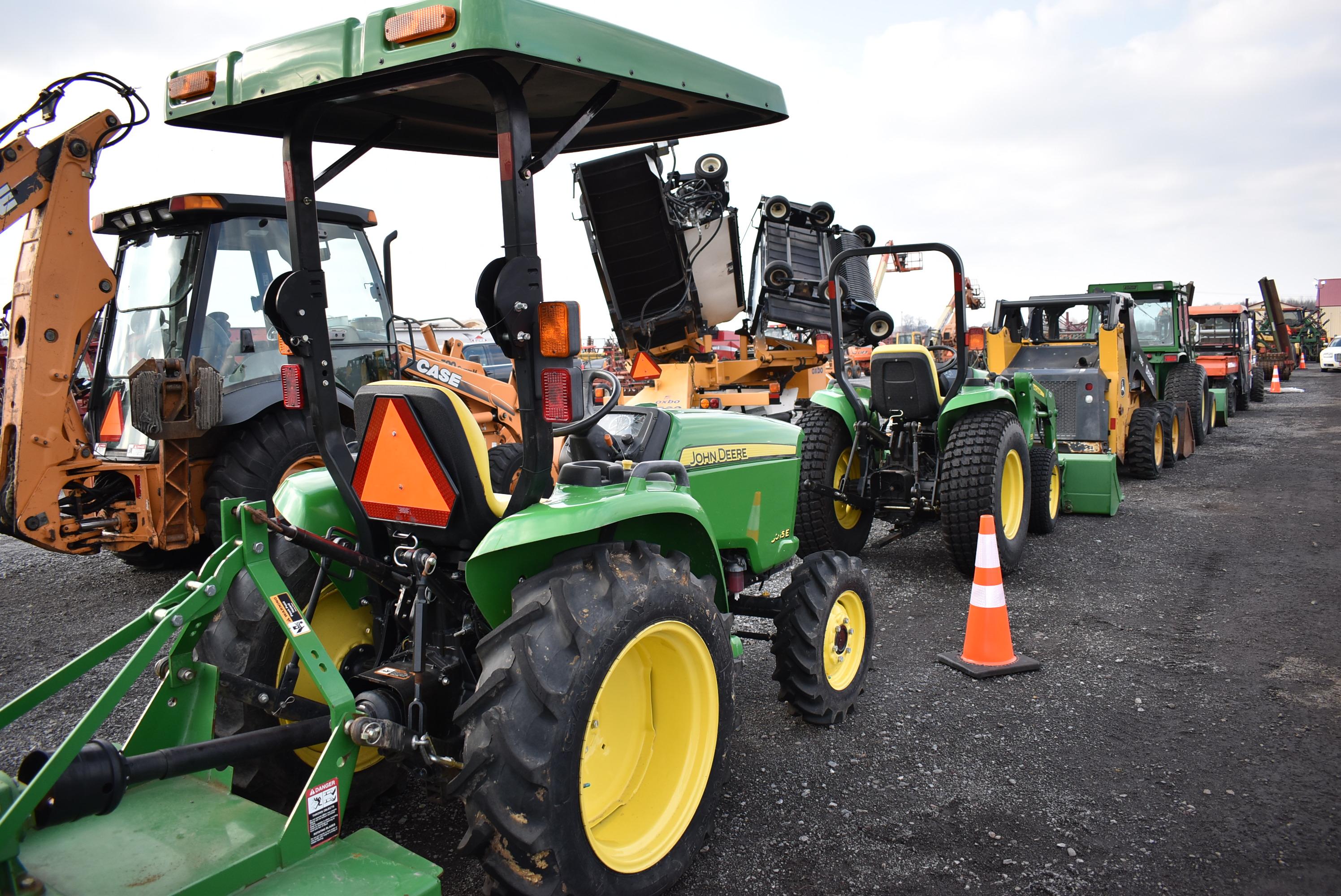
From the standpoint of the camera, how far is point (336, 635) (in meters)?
2.87

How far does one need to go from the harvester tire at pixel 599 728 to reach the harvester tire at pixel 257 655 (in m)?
0.64

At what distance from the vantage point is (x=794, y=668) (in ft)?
11.4

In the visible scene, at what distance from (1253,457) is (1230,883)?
10.4 m

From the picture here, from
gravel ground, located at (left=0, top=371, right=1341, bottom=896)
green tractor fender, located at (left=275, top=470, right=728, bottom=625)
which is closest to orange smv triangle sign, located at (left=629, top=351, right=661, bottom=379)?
gravel ground, located at (left=0, top=371, right=1341, bottom=896)

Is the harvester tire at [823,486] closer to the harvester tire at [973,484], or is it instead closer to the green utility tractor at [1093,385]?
the harvester tire at [973,484]

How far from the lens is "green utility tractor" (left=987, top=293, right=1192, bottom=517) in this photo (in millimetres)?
7727

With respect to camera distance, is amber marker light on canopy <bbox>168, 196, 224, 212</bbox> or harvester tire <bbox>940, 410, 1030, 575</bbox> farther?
amber marker light on canopy <bbox>168, 196, 224, 212</bbox>

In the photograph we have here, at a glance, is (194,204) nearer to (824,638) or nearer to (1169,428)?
(824,638)

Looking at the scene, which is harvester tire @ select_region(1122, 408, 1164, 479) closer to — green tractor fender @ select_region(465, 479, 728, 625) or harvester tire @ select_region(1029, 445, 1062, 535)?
harvester tire @ select_region(1029, 445, 1062, 535)

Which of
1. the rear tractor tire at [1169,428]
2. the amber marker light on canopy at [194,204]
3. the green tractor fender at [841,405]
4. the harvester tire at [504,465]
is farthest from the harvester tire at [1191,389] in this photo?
the amber marker light on canopy at [194,204]

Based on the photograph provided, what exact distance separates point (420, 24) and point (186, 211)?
4514mm

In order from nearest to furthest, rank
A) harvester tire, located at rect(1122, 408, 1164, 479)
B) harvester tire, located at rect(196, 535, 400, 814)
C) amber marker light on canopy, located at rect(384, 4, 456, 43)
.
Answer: amber marker light on canopy, located at rect(384, 4, 456, 43) < harvester tire, located at rect(196, 535, 400, 814) < harvester tire, located at rect(1122, 408, 1164, 479)

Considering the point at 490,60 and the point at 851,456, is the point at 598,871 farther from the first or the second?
the point at 851,456

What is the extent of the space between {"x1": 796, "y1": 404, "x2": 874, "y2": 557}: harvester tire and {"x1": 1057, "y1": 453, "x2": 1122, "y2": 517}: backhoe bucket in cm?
250
